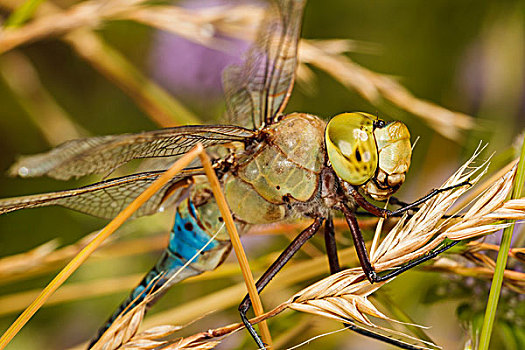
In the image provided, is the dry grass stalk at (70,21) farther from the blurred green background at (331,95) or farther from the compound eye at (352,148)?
the compound eye at (352,148)

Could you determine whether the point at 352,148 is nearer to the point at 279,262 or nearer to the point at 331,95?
the point at 279,262

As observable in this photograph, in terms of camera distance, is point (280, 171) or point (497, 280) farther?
point (280, 171)

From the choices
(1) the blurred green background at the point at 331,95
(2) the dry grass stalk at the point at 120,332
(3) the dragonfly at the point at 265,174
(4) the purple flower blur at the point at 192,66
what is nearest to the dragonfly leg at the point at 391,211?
(3) the dragonfly at the point at 265,174

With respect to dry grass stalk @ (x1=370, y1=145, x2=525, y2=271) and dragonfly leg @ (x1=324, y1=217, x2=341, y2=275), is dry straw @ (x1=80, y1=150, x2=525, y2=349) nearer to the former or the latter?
dry grass stalk @ (x1=370, y1=145, x2=525, y2=271)

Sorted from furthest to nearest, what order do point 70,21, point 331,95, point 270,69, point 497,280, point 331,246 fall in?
1. point 331,95
2. point 70,21
3. point 270,69
4. point 331,246
5. point 497,280

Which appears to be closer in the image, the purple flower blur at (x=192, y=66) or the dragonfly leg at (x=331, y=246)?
the dragonfly leg at (x=331, y=246)

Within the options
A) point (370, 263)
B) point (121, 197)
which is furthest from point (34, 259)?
point (370, 263)

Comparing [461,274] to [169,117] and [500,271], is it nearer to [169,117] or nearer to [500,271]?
[500,271]

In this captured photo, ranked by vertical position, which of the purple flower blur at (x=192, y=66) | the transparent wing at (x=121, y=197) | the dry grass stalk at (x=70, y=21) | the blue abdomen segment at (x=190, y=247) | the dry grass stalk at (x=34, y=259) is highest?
the purple flower blur at (x=192, y=66)
